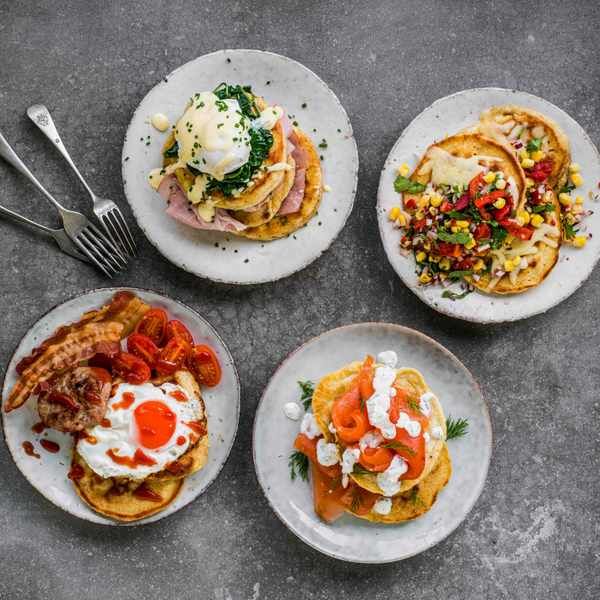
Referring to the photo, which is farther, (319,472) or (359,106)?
(359,106)

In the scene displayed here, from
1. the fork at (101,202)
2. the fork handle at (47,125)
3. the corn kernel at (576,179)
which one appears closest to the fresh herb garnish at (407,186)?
the corn kernel at (576,179)

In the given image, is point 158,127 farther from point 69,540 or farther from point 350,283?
point 69,540

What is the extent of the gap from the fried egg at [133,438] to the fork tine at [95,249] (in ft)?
3.10

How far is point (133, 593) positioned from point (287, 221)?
2.86 meters

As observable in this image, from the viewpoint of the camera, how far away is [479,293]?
17.1 feet

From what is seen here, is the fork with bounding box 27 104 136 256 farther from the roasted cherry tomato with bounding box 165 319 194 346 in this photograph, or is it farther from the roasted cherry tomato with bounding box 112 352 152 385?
the roasted cherry tomato with bounding box 112 352 152 385

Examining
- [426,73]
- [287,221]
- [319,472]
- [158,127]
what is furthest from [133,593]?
[426,73]

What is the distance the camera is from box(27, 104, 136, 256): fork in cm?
526

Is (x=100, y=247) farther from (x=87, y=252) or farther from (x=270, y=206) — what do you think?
(x=270, y=206)

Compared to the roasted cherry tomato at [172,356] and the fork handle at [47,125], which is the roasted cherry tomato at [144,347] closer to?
the roasted cherry tomato at [172,356]

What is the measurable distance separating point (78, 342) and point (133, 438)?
28.1 inches

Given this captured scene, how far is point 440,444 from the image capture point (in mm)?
4898

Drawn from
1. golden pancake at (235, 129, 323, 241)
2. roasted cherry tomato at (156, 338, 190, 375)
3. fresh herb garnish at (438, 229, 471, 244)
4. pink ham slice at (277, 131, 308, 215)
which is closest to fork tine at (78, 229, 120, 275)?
roasted cherry tomato at (156, 338, 190, 375)

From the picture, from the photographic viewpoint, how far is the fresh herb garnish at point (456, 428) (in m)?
5.14
